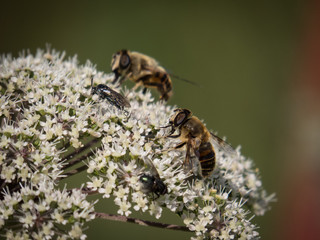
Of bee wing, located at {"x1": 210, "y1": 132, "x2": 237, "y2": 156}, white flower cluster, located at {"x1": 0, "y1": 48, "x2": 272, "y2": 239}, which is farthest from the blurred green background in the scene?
white flower cluster, located at {"x1": 0, "y1": 48, "x2": 272, "y2": 239}

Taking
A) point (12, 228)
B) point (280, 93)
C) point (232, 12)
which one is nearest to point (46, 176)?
point (12, 228)

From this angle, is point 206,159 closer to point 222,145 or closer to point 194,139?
point 194,139

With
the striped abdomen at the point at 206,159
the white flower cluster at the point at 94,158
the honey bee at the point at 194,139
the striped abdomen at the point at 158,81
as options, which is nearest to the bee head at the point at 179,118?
the honey bee at the point at 194,139

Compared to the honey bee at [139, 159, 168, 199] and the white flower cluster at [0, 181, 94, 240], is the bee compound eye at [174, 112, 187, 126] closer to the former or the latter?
the honey bee at [139, 159, 168, 199]

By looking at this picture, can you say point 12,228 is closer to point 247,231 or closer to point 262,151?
point 247,231

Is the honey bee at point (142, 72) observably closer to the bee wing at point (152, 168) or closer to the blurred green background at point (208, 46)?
the bee wing at point (152, 168)

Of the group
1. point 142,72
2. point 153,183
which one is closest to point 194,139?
point 153,183
